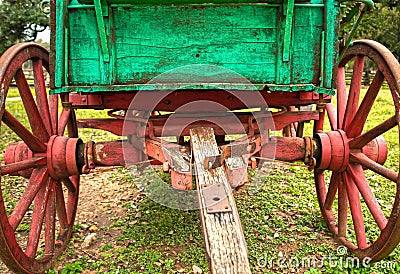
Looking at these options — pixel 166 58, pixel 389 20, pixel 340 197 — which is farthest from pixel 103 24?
pixel 389 20

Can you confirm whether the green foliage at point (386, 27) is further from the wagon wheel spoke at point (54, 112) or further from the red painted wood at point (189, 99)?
the wagon wheel spoke at point (54, 112)

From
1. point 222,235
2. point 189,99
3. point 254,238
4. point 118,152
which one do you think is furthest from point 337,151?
point 118,152

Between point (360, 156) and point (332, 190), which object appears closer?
point (360, 156)

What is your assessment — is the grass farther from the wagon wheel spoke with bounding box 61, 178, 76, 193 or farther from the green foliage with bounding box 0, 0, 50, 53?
the green foliage with bounding box 0, 0, 50, 53

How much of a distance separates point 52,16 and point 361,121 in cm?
239

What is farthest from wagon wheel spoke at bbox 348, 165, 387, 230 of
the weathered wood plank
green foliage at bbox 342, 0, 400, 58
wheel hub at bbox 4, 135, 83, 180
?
green foliage at bbox 342, 0, 400, 58

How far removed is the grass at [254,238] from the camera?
115 inches

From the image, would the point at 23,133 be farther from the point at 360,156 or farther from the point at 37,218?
the point at 360,156

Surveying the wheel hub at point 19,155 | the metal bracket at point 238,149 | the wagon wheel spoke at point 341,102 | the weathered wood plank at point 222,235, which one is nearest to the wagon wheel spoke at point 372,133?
the wagon wheel spoke at point 341,102

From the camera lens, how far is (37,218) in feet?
8.93

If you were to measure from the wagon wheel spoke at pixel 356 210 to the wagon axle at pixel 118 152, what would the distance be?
207 millimetres

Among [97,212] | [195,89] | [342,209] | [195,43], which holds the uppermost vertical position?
[195,43]

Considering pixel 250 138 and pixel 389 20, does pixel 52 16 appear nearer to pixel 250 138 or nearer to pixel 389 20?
pixel 250 138

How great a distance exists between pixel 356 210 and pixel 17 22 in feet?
61.5
